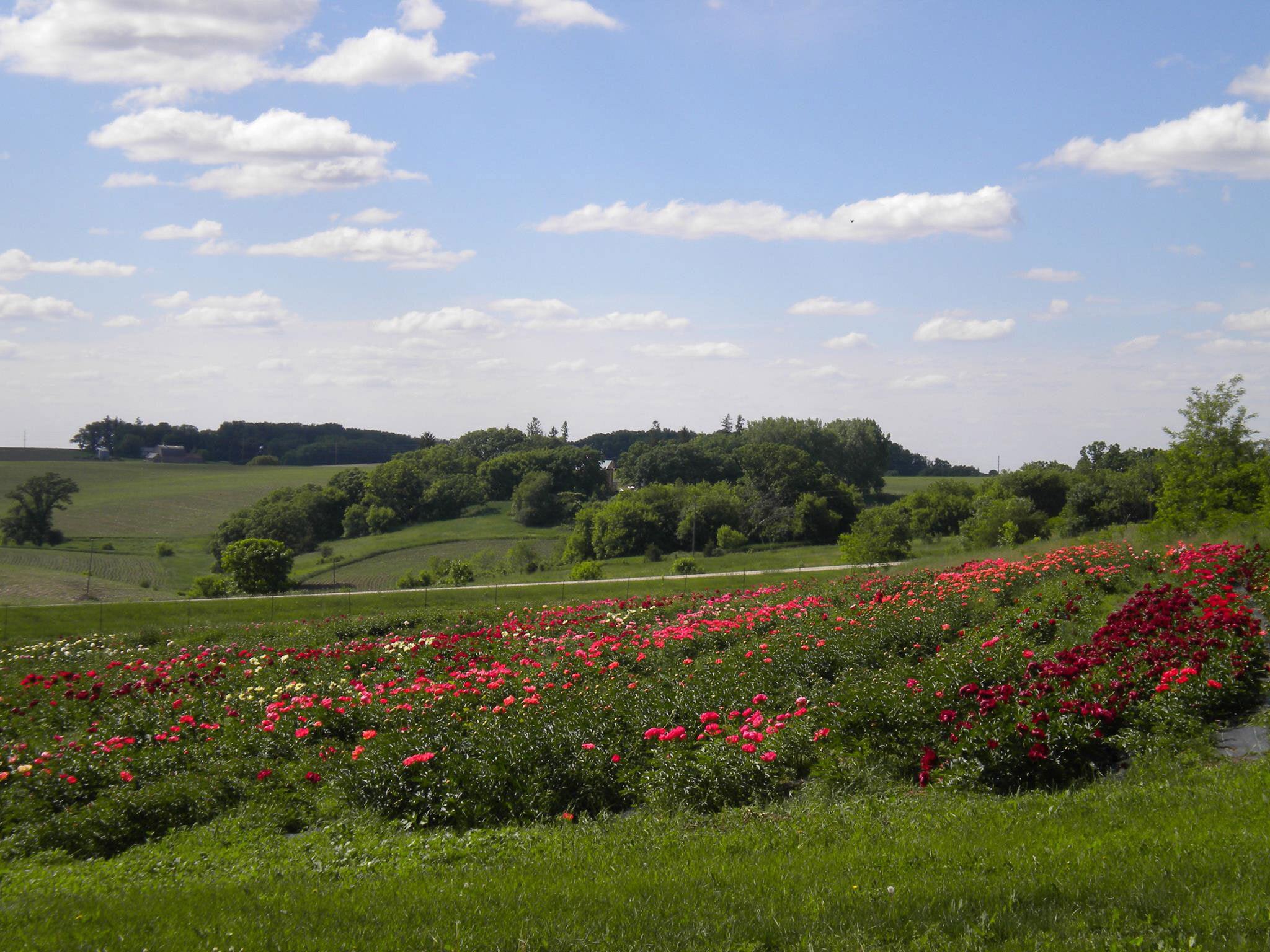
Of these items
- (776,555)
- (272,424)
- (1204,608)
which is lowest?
(776,555)

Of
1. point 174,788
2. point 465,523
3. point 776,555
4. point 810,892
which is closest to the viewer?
point 810,892

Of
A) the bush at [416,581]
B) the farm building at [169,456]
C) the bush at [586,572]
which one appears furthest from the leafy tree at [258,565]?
the farm building at [169,456]

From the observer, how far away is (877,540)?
57406 mm

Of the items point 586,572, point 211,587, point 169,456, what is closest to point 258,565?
point 211,587

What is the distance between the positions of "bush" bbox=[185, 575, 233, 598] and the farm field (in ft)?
178

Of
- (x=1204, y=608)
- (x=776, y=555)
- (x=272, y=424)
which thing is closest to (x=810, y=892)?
(x=1204, y=608)

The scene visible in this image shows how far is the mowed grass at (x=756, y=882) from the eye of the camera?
4.66 metres

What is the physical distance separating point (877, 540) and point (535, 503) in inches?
2362

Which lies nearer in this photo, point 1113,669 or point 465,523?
point 1113,669

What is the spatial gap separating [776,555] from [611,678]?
67.5 meters

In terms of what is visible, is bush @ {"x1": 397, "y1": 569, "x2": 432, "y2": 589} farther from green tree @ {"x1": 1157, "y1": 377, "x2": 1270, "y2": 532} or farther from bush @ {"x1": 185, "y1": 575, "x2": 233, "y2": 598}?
green tree @ {"x1": 1157, "y1": 377, "x2": 1270, "y2": 532}

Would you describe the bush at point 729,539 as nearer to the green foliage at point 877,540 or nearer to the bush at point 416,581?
the green foliage at point 877,540

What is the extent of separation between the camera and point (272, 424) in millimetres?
167625

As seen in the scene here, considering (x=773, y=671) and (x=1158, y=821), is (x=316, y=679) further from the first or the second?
(x=1158, y=821)
